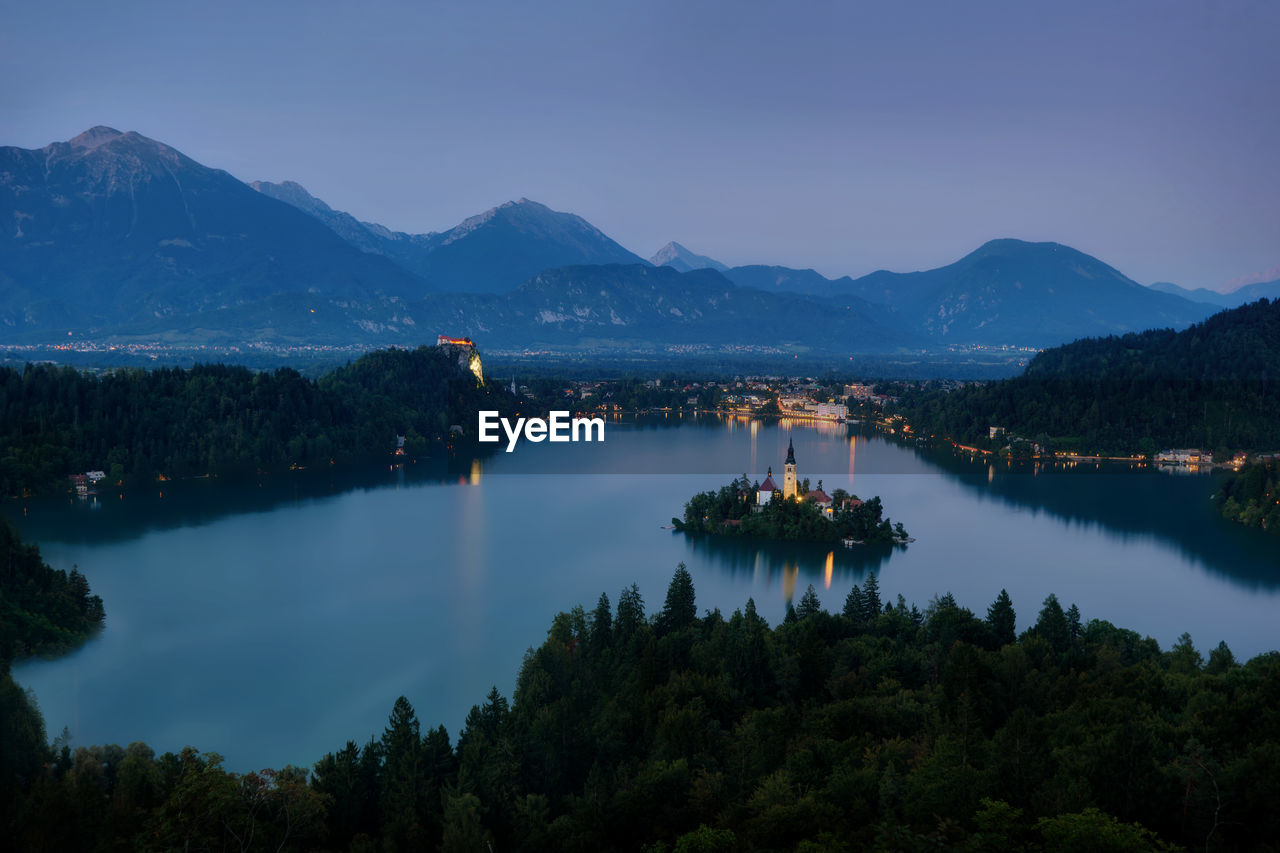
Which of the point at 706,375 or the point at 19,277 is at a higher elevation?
the point at 19,277

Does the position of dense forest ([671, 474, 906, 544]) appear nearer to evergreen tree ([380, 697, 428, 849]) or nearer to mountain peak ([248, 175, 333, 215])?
evergreen tree ([380, 697, 428, 849])

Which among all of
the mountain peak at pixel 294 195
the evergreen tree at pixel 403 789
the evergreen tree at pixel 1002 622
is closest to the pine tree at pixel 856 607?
the evergreen tree at pixel 1002 622

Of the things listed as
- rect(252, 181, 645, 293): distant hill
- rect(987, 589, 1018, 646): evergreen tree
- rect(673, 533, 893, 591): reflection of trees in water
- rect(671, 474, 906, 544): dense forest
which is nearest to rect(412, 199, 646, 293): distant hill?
rect(252, 181, 645, 293): distant hill

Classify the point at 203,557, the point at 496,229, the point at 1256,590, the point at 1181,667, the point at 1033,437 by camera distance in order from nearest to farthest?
the point at 1181,667 → the point at 1256,590 → the point at 203,557 → the point at 1033,437 → the point at 496,229

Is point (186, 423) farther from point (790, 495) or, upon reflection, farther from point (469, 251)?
point (469, 251)

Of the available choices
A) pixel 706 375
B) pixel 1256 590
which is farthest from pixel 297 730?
pixel 706 375

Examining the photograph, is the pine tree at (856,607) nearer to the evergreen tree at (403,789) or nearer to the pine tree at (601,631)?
the pine tree at (601,631)

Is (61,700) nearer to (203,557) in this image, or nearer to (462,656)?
(462,656)
